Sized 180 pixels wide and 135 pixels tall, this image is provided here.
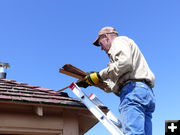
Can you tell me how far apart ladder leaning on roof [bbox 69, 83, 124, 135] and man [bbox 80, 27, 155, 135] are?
30 centimetres

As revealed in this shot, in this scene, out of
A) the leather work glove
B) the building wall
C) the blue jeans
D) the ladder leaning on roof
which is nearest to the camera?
the blue jeans

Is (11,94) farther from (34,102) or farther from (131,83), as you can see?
(131,83)

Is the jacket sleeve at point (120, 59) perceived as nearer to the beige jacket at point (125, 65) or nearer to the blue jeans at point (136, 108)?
the beige jacket at point (125, 65)

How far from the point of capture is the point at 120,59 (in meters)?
3.51

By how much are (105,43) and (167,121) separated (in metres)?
1.79

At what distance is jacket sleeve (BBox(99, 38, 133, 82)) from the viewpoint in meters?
3.48

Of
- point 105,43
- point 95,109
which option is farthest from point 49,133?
point 105,43

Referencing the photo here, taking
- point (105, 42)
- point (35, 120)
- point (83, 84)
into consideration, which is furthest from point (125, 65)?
point (35, 120)

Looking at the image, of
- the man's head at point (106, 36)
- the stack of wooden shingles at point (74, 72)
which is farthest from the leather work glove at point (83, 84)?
the man's head at point (106, 36)

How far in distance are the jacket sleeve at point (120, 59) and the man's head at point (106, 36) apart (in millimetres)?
334

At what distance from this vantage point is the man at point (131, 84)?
332 centimetres

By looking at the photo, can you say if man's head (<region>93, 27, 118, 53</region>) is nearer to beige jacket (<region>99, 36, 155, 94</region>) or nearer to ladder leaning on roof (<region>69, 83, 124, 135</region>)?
beige jacket (<region>99, 36, 155, 94</region>)

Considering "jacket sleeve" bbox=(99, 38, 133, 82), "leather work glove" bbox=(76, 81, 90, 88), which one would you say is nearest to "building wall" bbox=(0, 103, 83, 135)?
"leather work glove" bbox=(76, 81, 90, 88)

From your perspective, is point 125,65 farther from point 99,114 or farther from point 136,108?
point 99,114
